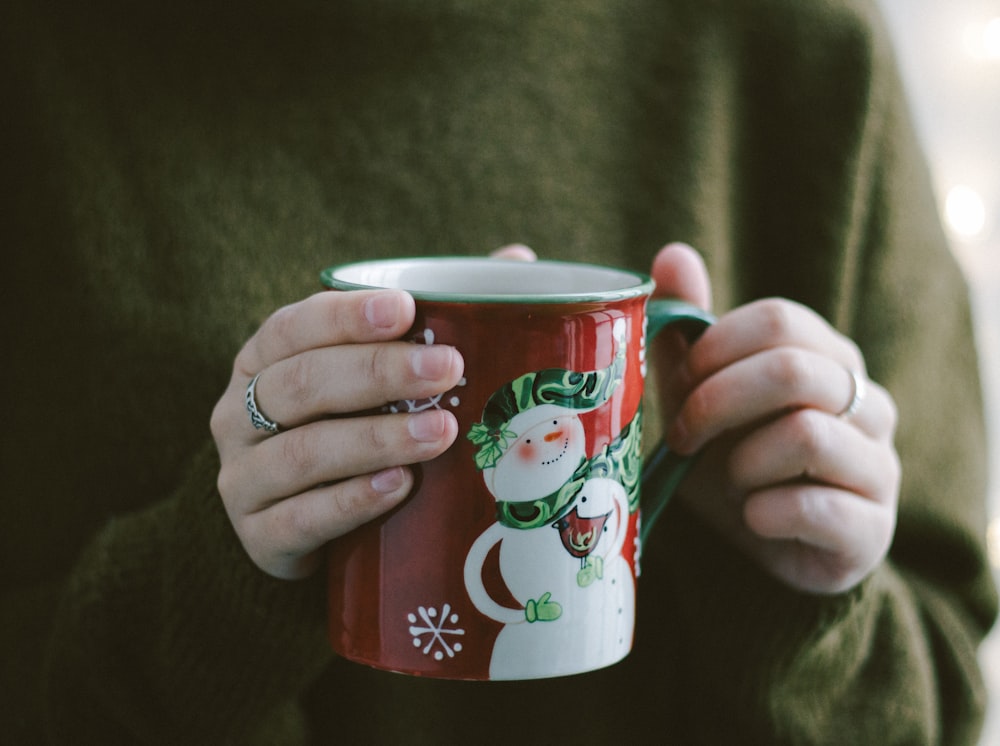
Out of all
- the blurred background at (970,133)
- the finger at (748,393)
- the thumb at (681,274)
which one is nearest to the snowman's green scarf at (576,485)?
the finger at (748,393)

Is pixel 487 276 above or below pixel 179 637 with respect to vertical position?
above

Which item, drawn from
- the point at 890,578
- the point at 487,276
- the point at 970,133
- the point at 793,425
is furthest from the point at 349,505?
the point at 970,133

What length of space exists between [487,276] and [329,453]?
21 cm

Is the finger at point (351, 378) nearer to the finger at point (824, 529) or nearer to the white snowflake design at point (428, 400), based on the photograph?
the white snowflake design at point (428, 400)

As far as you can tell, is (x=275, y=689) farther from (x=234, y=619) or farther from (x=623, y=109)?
(x=623, y=109)

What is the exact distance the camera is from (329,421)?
500 mm

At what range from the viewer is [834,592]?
714 mm

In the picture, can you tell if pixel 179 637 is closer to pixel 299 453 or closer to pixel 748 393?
pixel 299 453

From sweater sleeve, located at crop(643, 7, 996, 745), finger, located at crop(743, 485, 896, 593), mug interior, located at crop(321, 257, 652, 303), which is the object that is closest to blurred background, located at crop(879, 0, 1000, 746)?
sweater sleeve, located at crop(643, 7, 996, 745)

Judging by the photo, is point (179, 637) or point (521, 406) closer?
point (521, 406)

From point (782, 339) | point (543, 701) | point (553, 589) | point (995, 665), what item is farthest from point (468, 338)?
point (995, 665)

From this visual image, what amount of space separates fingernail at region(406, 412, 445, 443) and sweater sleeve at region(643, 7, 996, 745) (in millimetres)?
397

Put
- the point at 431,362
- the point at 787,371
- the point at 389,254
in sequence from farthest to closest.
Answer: the point at 389,254, the point at 787,371, the point at 431,362

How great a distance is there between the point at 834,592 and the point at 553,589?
1.08ft
